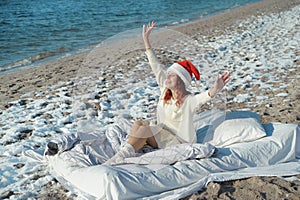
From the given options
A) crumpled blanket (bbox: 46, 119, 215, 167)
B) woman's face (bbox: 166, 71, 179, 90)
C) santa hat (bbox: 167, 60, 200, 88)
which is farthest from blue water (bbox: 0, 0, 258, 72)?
santa hat (bbox: 167, 60, 200, 88)

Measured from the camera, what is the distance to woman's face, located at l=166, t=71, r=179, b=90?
4068 millimetres

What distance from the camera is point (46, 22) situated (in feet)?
61.0

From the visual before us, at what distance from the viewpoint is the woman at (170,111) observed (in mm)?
4035

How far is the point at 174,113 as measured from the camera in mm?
4219

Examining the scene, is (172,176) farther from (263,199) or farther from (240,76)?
(240,76)

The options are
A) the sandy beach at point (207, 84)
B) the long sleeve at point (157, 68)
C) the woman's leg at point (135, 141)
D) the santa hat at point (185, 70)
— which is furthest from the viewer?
the long sleeve at point (157, 68)

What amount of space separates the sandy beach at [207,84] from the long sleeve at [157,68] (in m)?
0.10

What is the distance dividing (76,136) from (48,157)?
399 millimetres

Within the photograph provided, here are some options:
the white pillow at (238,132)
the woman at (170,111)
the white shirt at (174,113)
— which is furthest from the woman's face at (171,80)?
the white pillow at (238,132)

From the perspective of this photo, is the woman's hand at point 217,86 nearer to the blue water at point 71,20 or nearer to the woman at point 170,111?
the woman at point 170,111

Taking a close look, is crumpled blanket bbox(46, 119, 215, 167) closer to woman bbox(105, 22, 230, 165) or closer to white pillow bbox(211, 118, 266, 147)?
woman bbox(105, 22, 230, 165)

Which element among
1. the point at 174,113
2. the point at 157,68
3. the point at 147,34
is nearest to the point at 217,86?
the point at 174,113

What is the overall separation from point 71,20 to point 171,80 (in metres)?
16.1

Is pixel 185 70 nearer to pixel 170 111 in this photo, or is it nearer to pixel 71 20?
pixel 170 111
